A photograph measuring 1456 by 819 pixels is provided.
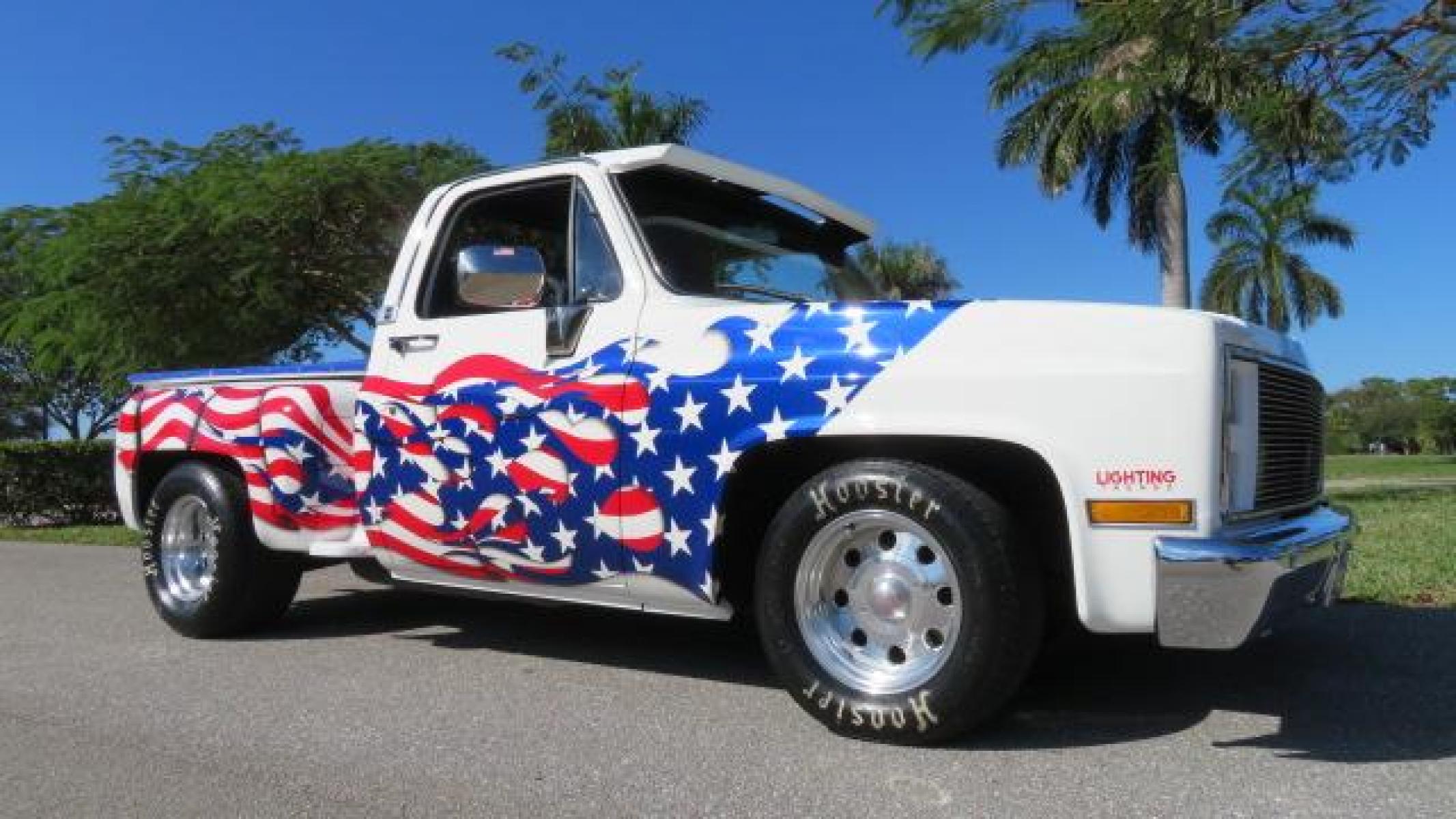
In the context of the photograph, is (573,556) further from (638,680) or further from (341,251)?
(341,251)

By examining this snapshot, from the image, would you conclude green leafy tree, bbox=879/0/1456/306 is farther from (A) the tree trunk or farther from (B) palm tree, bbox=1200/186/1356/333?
(B) palm tree, bbox=1200/186/1356/333

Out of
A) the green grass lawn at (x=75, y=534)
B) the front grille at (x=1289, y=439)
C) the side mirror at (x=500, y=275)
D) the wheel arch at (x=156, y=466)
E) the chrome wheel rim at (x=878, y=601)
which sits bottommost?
the green grass lawn at (x=75, y=534)

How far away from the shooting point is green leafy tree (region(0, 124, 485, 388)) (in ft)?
42.7

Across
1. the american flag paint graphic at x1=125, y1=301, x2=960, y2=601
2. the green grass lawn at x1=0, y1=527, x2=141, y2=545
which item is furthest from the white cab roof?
the green grass lawn at x1=0, y1=527, x2=141, y2=545

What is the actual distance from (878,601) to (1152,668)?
1.61 meters

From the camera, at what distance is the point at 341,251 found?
14.2 m

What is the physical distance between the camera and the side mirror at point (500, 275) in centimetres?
405

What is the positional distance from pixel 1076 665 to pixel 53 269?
43.6ft

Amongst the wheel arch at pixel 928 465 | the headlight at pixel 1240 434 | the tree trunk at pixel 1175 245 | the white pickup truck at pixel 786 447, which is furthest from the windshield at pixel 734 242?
the tree trunk at pixel 1175 245

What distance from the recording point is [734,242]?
14.9ft

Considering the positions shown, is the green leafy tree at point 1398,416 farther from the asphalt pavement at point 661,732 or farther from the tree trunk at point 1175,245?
the asphalt pavement at point 661,732

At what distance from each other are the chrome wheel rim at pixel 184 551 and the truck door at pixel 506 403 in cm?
144

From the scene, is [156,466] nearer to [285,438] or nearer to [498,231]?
[285,438]

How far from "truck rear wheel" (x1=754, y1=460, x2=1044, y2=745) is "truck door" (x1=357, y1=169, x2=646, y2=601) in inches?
28.3
